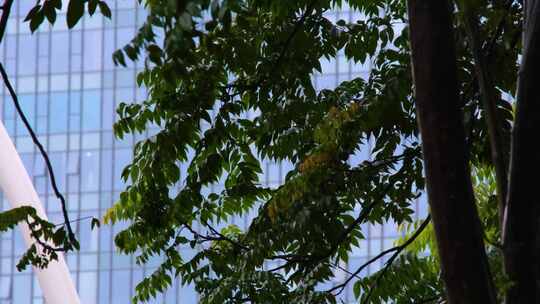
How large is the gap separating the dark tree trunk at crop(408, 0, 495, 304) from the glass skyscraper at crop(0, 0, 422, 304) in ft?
166

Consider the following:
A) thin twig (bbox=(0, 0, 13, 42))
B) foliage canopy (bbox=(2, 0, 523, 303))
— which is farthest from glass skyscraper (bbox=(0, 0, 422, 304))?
thin twig (bbox=(0, 0, 13, 42))

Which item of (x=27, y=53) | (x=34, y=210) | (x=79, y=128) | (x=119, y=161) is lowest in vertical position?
(x=34, y=210)

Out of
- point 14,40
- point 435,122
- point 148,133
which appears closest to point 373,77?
point 435,122

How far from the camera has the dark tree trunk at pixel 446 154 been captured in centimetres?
482

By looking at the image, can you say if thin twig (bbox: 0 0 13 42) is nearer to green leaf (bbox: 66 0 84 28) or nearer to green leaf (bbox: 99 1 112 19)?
green leaf (bbox: 66 0 84 28)

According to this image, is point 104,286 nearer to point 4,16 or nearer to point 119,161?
point 119,161

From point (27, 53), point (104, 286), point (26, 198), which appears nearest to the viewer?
point (26, 198)

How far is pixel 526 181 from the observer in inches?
210

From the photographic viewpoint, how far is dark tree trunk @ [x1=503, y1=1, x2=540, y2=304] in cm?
532

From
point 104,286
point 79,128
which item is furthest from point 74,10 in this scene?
point 79,128

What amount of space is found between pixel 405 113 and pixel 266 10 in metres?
1.11

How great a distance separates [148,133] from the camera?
56.4 metres

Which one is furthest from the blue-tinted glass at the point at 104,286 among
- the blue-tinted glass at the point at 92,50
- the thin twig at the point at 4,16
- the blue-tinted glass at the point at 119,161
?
the thin twig at the point at 4,16

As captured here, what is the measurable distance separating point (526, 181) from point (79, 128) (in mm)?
53982
